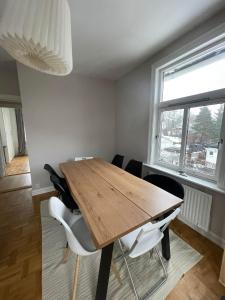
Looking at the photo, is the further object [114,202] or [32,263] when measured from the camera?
[32,263]

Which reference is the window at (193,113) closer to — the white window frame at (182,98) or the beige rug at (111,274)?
the white window frame at (182,98)

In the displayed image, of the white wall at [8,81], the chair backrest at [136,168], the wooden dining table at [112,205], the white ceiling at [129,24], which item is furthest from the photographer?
the white wall at [8,81]

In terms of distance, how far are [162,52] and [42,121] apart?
2.47 metres

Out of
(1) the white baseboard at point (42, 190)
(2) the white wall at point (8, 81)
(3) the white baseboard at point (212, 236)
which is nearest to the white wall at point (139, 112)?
(3) the white baseboard at point (212, 236)

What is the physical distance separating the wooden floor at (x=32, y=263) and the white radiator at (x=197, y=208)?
0.18 m

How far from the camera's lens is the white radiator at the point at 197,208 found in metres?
1.71

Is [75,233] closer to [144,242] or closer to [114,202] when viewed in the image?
[114,202]

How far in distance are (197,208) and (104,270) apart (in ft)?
4.70

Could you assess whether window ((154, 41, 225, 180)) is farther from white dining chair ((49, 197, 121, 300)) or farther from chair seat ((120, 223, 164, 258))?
white dining chair ((49, 197, 121, 300))

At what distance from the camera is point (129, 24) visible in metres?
1.63

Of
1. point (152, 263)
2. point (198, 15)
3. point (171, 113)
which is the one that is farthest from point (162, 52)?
point (152, 263)

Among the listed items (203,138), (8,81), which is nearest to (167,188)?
(203,138)

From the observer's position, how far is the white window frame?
1.60 metres

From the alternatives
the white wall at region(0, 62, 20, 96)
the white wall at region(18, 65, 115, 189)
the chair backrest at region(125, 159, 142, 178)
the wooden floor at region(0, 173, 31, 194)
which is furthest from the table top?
the white wall at region(0, 62, 20, 96)
